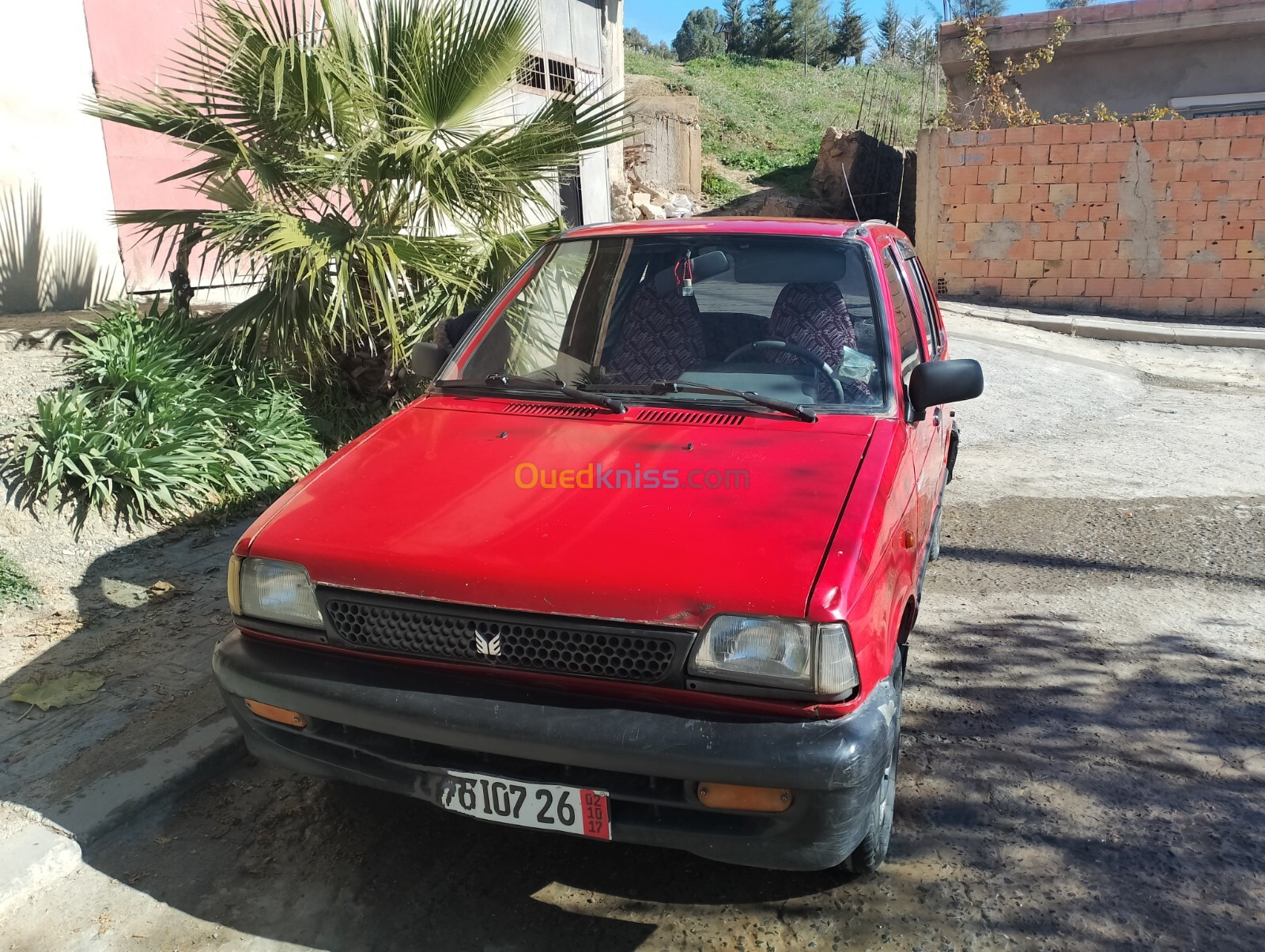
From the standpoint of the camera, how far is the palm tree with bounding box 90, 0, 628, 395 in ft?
17.1

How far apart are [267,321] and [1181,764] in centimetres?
477

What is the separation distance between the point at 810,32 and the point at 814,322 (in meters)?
48.6

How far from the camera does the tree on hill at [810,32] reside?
4516 centimetres

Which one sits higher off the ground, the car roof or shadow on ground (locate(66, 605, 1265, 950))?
the car roof

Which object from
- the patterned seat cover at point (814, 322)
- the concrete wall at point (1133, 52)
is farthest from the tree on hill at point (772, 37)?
the patterned seat cover at point (814, 322)

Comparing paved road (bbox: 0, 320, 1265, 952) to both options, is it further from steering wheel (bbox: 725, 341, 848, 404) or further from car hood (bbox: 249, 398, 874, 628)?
steering wheel (bbox: 725, 341, 848, 404)

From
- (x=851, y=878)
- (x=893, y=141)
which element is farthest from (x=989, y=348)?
(x=893, y=141)

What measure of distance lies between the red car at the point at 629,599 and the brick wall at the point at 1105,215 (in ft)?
33.9

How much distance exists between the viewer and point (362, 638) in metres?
2.57

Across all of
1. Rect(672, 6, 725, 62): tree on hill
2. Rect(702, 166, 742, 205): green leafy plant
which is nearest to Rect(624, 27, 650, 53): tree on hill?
Rect(672, 6, 725, 62): tree on hill

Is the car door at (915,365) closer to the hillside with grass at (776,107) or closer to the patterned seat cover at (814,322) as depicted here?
the patterned seat cover at (814,322)

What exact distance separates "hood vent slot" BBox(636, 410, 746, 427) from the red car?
0.02m

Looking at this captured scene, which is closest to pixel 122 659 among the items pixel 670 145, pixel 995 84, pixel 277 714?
pixel 277 714

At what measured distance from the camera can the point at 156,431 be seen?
16.1 ft
